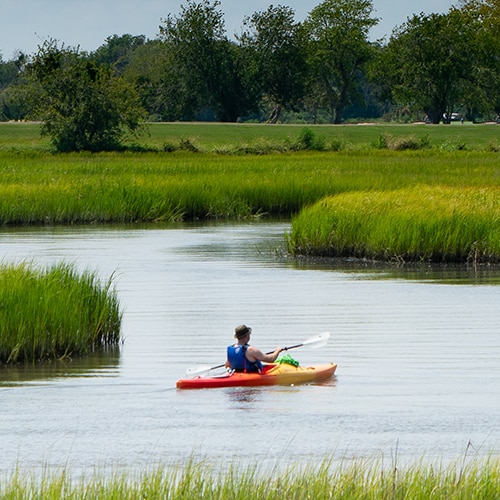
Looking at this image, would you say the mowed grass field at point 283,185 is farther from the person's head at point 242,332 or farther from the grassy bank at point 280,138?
the person's head at point 242,332

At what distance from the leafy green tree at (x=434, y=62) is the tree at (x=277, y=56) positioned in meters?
9.07

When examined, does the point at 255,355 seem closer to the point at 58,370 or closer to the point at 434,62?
the point at 58,370

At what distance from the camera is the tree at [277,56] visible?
109m

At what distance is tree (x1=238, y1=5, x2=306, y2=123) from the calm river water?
264ft

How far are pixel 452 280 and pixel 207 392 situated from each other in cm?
1213

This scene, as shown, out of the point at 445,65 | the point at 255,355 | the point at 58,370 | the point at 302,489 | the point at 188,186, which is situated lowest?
the point at 58,370

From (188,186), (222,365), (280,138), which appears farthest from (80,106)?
(222,365)

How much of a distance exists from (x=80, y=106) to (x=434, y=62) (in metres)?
45.3

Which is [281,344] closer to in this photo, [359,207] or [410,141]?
[359,207]

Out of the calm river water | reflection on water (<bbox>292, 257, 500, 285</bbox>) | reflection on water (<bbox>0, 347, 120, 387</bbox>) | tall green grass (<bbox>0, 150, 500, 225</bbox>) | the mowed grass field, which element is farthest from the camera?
tall green grass (<bbox>0, 150, 500, 225</bbox>)

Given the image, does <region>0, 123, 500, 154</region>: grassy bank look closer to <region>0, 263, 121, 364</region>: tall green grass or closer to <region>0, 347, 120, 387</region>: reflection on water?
<region>0, 263, 121, 364</region>: tall green grass

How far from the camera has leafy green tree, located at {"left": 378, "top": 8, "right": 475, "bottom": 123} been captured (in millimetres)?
110750

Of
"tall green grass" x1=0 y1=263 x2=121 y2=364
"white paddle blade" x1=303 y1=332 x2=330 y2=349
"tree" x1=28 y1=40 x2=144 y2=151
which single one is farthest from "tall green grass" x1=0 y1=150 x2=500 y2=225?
"white paddle blade" x1=303 y1=332 x2=330 y2=349

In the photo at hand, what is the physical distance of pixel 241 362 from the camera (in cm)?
1598
